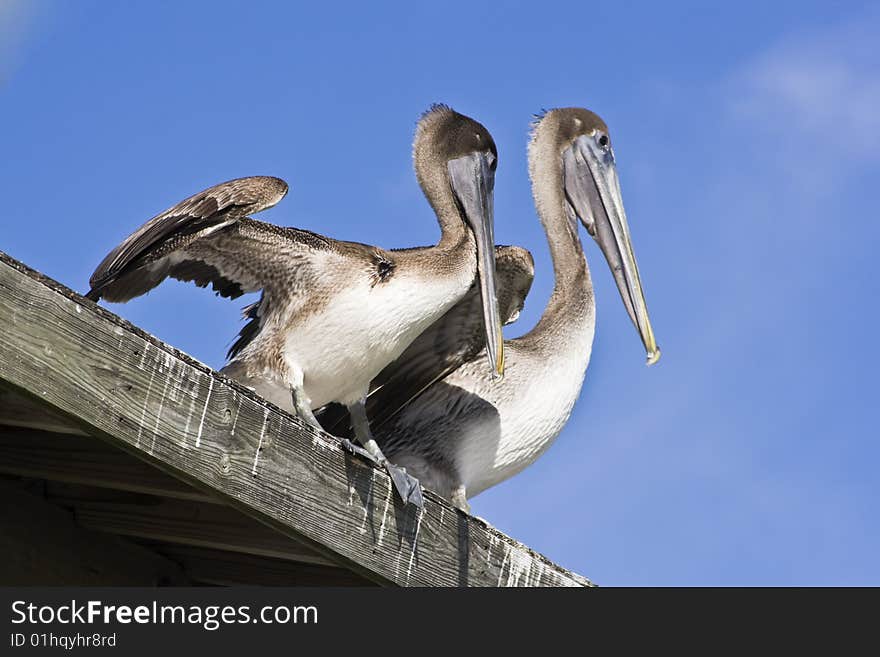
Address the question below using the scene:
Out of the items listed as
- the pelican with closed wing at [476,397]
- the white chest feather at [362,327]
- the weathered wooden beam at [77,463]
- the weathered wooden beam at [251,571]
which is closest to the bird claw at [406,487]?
the weathered wooden beam at [251,571]

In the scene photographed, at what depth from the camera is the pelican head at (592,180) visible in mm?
8523

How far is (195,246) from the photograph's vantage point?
5980mm

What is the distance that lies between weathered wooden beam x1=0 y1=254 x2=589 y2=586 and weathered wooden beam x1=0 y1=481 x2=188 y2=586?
0.64 m

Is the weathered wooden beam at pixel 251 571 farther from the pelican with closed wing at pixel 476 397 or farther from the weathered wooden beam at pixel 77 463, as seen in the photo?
the pelican with closed wing at pixel 476 397

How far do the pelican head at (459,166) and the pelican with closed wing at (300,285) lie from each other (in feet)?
1.48

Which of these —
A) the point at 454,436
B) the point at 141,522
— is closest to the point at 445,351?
the point at 454,436

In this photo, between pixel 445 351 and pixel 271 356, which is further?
pixel 445 351

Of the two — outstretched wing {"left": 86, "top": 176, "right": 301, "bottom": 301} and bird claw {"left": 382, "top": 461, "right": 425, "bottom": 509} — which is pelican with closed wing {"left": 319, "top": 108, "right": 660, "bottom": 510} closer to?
outstretched wing {"left": 86, "top": 176, "right": 301, "bottom": 301}

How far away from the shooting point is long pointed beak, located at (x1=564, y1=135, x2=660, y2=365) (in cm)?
845

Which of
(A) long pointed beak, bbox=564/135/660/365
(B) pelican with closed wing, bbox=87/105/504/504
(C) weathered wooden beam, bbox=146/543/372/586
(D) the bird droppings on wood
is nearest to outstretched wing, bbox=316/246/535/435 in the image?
(B) pelican with closed wing, bbox=87/105/504/504

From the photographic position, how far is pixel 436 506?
4.31 m

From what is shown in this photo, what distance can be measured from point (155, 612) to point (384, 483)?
39.3 inches

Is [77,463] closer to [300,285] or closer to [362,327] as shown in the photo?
[362,327]

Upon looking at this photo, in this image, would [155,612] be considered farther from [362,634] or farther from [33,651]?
[362,634]
